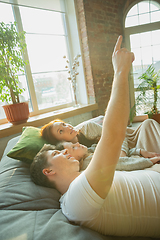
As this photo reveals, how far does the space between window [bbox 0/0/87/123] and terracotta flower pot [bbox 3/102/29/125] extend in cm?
36

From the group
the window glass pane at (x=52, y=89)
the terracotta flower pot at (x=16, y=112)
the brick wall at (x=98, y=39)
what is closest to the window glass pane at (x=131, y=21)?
the brick wall at (x=98, y=39)

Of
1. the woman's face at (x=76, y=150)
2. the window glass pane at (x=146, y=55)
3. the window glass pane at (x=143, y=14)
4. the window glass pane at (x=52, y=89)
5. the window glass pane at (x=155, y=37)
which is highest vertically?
the window glass pane at (x=143, y=14)

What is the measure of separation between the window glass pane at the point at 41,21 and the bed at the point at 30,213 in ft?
7.47

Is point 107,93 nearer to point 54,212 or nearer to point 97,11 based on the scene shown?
point 97,11

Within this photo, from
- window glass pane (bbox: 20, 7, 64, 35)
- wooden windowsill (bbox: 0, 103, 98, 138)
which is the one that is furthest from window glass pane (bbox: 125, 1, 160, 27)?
wooden windowsill (bbox: 0, 103, 98, 138)

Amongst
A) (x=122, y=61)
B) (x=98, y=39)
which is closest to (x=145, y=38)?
(x=98, y=39)

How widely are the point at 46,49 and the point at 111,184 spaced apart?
260cm

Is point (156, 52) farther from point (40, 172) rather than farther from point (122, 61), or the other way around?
point (40, 172)

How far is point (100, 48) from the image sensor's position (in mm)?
2936

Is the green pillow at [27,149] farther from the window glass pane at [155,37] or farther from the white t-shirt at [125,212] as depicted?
the window glass pane at [155,37]

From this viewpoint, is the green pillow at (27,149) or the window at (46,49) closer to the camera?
the green pillow at (27,149)

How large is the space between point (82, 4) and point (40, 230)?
3055mm

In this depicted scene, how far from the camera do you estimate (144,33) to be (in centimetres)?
345

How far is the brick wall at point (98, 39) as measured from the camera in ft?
8.94
